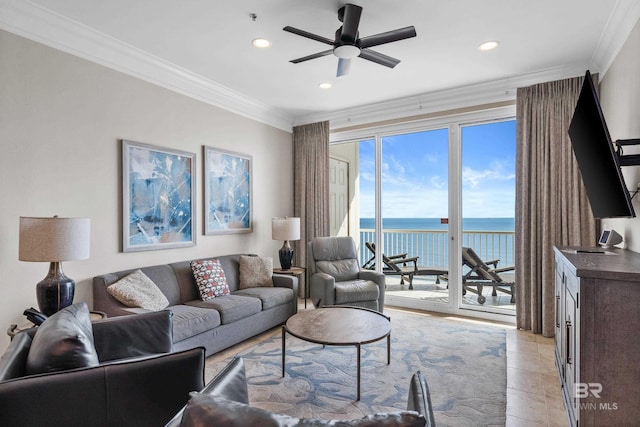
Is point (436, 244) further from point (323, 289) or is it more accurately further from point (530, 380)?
point (530, 380)

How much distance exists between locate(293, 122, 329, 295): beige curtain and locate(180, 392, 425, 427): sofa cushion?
4435 mm

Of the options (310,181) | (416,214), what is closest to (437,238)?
(416,214)

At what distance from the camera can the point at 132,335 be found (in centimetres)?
200

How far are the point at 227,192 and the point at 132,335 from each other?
249 centimetres

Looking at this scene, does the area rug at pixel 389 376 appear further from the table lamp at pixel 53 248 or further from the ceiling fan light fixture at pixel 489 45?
the ceiling fan light fixture at pixel 489 45

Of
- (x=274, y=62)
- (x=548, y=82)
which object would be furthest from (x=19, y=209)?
(x=548, y=82)

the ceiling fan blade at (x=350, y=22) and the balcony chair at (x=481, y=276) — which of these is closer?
the ceiling fan blade at (x=350, y=22)

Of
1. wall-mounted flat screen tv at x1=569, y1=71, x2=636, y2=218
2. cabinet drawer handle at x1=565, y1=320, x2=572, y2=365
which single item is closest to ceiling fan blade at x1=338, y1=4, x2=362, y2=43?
wall-mounted flat screen tv at x1=569, y1=71, x2=636, y2=218

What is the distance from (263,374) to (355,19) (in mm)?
2677

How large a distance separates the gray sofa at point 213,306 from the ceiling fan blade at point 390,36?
248cm

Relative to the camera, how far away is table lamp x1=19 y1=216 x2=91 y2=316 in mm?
2229

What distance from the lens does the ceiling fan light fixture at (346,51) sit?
102 inches

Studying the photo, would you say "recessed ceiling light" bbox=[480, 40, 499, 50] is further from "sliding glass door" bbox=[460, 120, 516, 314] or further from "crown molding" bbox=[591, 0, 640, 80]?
"sliding glass door" bbox=[460, 120, 516, 314]

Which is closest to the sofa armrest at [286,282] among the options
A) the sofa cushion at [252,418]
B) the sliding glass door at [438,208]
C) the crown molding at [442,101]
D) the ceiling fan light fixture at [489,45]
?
the sliding glass door at [438,208]
